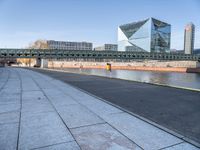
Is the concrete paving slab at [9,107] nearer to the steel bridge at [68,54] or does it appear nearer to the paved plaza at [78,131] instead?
the paved plaza at [78,131]

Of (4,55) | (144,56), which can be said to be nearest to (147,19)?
(144,56)

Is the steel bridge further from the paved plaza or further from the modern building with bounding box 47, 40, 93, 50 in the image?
the paved plaza

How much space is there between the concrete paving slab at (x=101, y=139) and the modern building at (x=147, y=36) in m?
143

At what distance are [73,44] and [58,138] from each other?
156 metres

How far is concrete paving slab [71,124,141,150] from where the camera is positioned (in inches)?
129

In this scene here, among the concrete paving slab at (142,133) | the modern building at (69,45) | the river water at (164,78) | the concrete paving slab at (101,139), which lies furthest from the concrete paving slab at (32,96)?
the modern building at (69,45)

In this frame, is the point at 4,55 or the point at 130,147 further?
the point at 4,55

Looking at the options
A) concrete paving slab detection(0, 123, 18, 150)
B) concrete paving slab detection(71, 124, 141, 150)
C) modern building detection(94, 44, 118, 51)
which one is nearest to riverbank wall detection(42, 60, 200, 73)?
modern building detection(94, 44, 118, 51)

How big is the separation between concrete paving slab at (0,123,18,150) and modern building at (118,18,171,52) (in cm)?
14324

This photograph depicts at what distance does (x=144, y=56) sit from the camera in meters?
99.9

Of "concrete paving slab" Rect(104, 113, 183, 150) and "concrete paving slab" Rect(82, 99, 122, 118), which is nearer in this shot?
"concrete paving slab" Rect(104, 113, 183, 150)

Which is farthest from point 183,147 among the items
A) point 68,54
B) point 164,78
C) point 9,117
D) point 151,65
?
point 151,65

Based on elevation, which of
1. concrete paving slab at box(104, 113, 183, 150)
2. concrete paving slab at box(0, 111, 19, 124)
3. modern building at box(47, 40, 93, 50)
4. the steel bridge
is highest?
modern building at box(47, 40, 93, 50)

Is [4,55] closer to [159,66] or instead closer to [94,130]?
[159,66]
